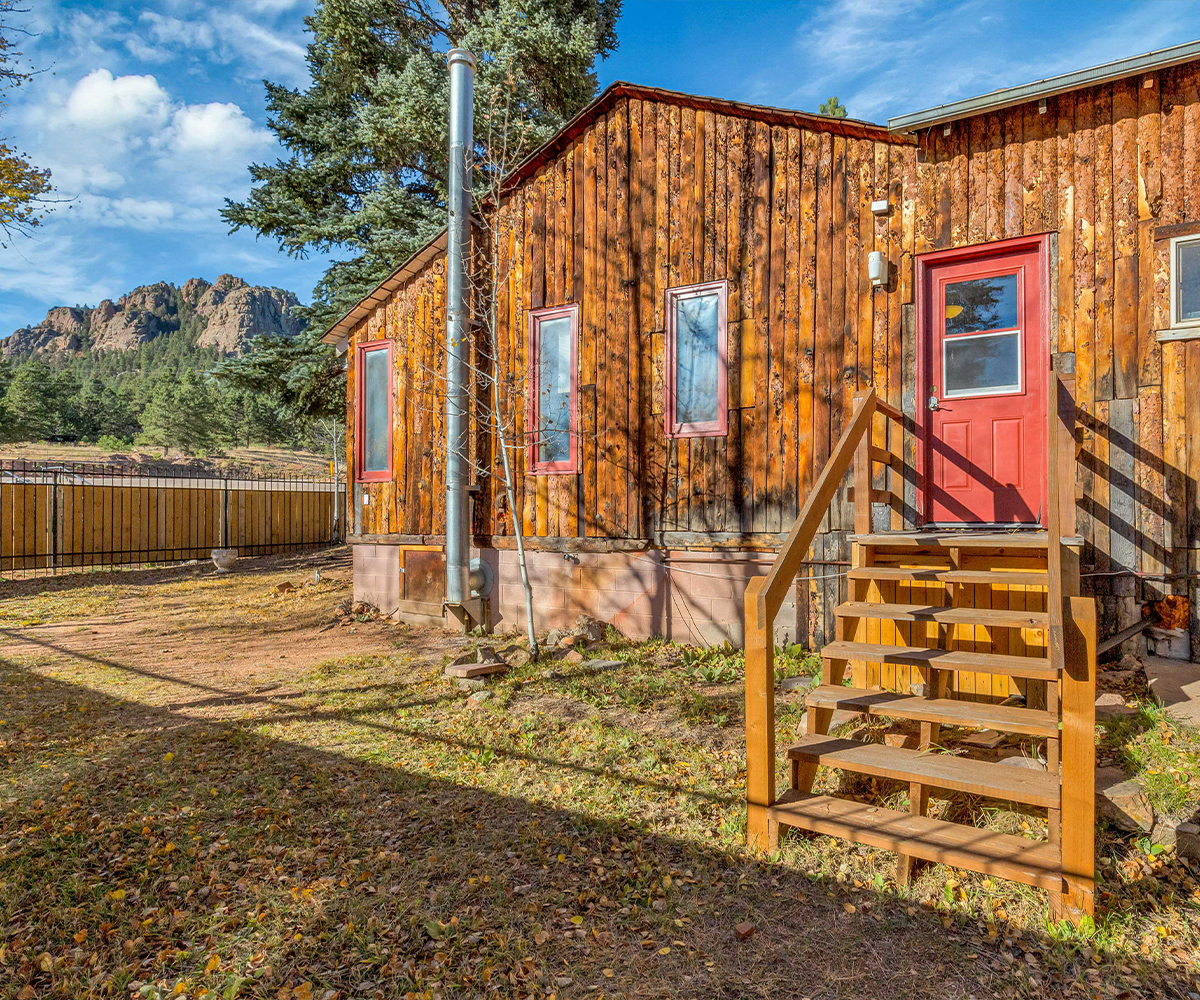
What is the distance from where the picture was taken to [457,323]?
777cm

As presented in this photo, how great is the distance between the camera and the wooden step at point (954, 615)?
347cm

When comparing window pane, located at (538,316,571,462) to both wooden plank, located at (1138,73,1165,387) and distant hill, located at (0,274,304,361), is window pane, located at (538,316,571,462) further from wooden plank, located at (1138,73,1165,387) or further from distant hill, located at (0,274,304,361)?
distant hill, located at (0,274,304,361)

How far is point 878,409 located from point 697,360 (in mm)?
2012

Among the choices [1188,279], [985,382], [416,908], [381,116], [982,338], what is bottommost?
[416,908]

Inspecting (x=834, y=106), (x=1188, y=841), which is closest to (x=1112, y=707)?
(x=1188, y=841)

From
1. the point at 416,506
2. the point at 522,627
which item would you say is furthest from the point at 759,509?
the point at 416,506

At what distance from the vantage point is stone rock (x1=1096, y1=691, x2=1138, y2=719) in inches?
168

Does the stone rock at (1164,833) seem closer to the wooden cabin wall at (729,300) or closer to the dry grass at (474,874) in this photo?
the dry grass at (474,874)

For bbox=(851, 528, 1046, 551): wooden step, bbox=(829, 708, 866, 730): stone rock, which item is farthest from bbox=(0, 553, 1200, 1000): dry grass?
bbox=(851, 528, 1046, 551): wooden step

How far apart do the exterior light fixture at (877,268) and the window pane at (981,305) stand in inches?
21.3

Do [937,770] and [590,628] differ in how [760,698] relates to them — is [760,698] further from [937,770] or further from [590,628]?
[590,628]

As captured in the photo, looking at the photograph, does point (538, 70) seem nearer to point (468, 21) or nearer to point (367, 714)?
point (468, 21)

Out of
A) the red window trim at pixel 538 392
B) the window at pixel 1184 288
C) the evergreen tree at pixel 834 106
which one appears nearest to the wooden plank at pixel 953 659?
the window at pixel 1184 288

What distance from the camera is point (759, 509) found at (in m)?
6.44
